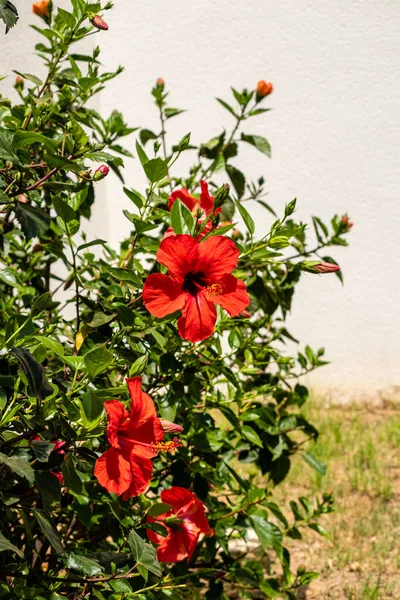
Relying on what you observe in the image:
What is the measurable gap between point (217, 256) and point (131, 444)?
318 mm

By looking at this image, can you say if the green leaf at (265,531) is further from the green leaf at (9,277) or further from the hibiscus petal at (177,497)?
the green leaf at (9,277)

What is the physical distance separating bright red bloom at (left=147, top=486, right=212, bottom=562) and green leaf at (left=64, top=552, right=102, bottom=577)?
0.27 metres

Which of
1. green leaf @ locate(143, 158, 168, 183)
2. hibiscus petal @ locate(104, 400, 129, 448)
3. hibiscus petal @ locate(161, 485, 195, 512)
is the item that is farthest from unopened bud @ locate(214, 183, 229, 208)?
hibiscus petal @ locate(161, 485, 195, 512)

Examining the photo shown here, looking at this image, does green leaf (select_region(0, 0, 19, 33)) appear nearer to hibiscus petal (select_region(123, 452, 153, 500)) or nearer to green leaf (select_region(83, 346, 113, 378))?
green leaf (select_region(83, 346, 113, 378))

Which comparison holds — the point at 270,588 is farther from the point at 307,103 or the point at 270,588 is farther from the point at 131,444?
the point at 307,103

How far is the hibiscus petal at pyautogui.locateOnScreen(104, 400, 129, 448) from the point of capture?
3.51 feet

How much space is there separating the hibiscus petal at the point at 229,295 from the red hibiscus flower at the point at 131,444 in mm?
191

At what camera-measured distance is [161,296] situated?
1179 mm

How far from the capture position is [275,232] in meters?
1.27

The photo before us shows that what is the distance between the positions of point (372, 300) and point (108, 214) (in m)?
1.48

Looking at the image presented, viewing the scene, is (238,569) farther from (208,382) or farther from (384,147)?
(384,147)

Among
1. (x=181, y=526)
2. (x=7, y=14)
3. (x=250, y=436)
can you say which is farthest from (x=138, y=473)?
(x=7, y=14)

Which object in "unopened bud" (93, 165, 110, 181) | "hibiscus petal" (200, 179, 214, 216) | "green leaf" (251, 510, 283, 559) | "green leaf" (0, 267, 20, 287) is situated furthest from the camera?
"green leaf" (251, 510, 283, 559)

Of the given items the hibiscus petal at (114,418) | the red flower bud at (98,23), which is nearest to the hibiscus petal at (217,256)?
the hibiscus petal at (114,418)
